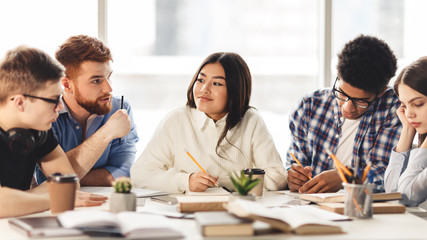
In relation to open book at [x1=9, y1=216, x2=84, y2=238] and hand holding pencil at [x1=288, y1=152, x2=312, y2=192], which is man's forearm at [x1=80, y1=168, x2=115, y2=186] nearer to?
hand holding pencil at [x1=288, y1=152, x2=312, y2=192]

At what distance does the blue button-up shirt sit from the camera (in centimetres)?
282

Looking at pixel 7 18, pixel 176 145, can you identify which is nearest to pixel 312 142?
pixel 176 145

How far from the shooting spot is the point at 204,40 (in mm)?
3887

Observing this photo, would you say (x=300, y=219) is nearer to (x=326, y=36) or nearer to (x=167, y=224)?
(x=167, y=224)

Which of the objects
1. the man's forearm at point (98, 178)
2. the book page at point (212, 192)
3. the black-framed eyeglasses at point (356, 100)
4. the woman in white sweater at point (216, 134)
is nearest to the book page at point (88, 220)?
the book page at point (212, 192)

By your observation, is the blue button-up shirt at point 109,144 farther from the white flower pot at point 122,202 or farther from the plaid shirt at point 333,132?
the white flower pot at point 122,202

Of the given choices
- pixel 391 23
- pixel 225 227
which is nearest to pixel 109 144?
pixel 225 227

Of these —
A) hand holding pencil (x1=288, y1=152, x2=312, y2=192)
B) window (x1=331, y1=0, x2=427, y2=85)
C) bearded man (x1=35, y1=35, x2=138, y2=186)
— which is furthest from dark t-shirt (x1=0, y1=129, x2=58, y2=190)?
window (x1=331, y1=0, x2=427, y2=85)

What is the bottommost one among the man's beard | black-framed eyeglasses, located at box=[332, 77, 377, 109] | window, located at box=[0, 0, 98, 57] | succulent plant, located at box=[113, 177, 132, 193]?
succulent plant, located at box=[113, 177, 132, 193]

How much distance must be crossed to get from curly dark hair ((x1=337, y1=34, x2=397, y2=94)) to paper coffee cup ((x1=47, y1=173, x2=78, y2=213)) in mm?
1505

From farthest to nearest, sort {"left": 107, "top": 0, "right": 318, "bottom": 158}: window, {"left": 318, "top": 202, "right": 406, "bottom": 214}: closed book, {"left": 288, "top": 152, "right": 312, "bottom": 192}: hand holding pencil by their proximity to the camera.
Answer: {"left": 107, "top": 0, "right": 318, "bottom": 158}: window, {"left": 288, "top": 152, "right": 312, "bottom": 192}: hand holding pencil, {"left": 318, "top": 202, "right": 406, "bottom": 214}: closed book

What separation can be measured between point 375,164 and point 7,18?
2741 millimetres

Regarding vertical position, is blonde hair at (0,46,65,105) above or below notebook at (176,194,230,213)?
above

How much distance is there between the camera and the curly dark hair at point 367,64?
2570mm
